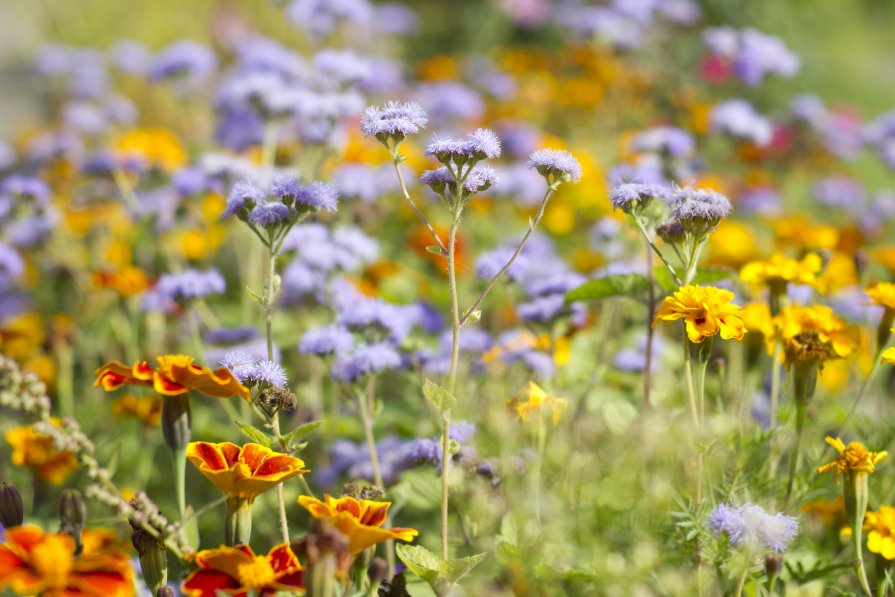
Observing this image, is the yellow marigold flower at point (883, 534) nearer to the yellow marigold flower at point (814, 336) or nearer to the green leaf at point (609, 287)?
the yellow marigold flower at point (814, 336)

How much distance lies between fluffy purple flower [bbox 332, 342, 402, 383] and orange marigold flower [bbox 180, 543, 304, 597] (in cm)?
82

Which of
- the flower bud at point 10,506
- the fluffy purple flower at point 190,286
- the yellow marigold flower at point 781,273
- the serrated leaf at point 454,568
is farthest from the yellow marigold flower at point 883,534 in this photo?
the fluffy purple flower at point 190,286

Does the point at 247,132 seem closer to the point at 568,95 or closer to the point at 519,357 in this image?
the point at 519,357

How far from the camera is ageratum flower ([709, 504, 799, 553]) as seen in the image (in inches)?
58.8

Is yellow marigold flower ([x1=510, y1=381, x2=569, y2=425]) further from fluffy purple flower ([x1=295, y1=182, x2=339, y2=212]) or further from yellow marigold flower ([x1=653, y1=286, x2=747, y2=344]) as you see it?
fluffy purple flower ([x1=295, y1=182, x2=339, y2=212])

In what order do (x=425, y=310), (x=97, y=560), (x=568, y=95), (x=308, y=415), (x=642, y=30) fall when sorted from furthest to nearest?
1. (x=568, y=95)
2. (x=642, y=30)
3. (x=425, y=310)
4. (x=308, y=415)
5. (x=97, y=560)

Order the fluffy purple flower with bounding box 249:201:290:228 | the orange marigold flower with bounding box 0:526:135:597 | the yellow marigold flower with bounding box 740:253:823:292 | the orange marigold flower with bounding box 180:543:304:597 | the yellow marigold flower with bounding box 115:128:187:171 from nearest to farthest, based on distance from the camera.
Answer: the orange marigold flower with bounding box 0:526:135:597 → the orange marigold flower with bounding box 180:543:304:597 → the fluffy purple flower with bounding box 249:201:290:228 → the yellow marigold flower with bounding box 740:253:823:292 → the yellow marigold flower with bounding box 115:128:187:171

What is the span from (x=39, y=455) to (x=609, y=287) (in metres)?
1.58

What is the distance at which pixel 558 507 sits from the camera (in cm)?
184

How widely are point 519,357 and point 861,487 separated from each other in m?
1.06

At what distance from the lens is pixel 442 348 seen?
9.48 feet

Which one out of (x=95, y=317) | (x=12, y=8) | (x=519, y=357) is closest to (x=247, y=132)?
(x=95, y=317)

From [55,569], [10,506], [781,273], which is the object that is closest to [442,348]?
[781,273]

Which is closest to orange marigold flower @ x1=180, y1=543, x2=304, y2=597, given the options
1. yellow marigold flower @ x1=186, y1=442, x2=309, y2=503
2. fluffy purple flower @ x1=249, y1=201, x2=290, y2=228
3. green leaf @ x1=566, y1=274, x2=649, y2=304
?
yellow marigold flower @ x1=186, y1=442, x2=309, y2=503
